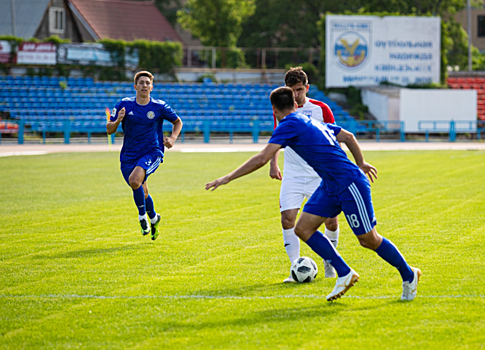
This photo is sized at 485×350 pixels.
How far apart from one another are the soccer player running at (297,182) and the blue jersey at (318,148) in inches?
40.9

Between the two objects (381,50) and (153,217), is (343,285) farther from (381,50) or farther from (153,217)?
(381,50)

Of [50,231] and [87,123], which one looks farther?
[87,123]

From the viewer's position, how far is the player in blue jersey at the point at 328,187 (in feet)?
18.4

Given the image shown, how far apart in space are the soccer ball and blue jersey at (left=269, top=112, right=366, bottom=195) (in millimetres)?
1098

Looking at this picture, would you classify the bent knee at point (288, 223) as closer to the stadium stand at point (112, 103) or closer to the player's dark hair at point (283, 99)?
the player's dark hair at point (283, 99)

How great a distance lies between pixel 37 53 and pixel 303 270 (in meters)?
39.3

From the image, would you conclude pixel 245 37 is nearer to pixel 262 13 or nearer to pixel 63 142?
pixel 262 13

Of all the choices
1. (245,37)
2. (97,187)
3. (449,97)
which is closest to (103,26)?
(245,37)

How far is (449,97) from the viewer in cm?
3834

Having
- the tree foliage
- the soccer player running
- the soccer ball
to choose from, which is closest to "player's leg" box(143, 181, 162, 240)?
the soccer player running

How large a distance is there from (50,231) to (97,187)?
580 cm

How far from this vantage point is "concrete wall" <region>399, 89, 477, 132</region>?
37688mm

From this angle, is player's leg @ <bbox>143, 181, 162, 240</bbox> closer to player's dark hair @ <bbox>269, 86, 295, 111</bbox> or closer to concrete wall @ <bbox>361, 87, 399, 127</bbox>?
player's dark hair @ <bbox>269, 86, 295, 111</bbox>

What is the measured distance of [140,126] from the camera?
31.4ft
